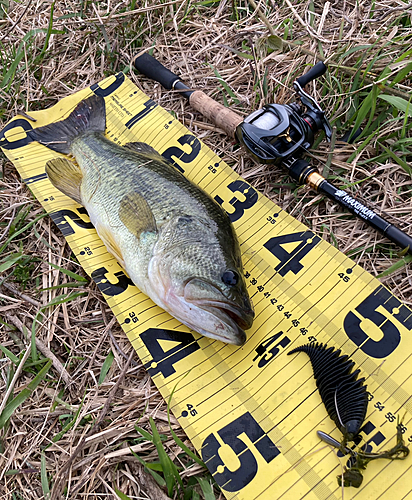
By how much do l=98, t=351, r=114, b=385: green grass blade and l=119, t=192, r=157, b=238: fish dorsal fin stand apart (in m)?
0.90

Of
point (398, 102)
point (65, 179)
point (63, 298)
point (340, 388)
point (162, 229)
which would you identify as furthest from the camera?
point (65, 179)

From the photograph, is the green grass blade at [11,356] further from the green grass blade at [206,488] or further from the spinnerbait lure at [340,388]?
the spinnerbait lure at [340,388]

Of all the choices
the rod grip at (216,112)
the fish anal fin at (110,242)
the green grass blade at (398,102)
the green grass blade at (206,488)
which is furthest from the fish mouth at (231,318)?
the green grass blade at (398,102)

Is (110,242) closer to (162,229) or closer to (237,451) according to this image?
(162,229)

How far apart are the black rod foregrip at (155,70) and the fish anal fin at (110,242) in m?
1.83

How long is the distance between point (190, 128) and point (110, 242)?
1539 mm

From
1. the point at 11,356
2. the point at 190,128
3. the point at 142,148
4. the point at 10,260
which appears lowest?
the point at 11,356

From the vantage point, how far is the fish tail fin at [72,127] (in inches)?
138

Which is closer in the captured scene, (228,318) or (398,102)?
(228,318)

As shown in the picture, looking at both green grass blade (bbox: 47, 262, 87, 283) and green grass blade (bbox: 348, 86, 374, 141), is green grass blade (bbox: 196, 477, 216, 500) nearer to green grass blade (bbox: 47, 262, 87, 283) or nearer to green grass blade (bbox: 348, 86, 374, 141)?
green grass blade (bbox: 47, 262, 87, 283)

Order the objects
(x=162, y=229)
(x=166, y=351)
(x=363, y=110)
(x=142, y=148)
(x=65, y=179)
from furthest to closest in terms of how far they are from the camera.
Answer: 1. (x=142, y=148)
2. (x=65, y=179)
3. (x=363, y=110)
4. (x=162, y=229)
5. (x=166, y=351)

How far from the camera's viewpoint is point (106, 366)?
2.55m

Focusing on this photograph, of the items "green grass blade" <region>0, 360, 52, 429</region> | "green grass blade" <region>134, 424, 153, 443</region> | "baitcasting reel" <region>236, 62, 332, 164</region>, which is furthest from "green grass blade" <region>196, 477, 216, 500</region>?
"baitcasting reel" <region>236, 62, 332, 164</region>

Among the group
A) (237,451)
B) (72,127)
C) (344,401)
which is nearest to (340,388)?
(344,401)
